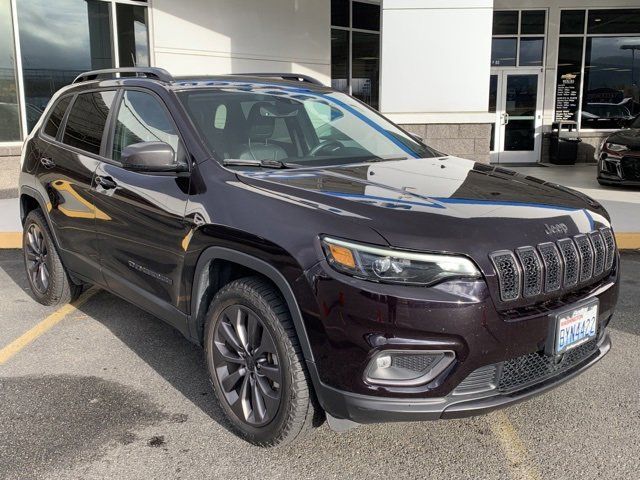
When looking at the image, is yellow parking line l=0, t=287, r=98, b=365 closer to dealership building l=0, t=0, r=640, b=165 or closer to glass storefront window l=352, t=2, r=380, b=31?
dealership building l=0, t=0, r=640, b=165

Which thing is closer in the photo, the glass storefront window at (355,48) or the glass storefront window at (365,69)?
the glass storefront window at (355,48)

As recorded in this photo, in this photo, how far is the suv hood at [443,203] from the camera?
2.56 metres

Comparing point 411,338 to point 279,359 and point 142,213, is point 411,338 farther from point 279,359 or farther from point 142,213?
point 142,213

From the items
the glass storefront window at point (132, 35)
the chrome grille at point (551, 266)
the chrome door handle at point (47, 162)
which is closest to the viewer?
the chrome grille at point (551, 266)

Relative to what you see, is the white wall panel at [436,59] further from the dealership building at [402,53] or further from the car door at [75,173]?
the car door at [75,173]

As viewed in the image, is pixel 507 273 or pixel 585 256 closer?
pixel 507 273

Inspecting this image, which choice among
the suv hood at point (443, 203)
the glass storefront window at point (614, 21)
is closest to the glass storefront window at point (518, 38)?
the glass storefront window at point (614, 21)

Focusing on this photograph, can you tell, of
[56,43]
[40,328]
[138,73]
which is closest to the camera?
[138,73]

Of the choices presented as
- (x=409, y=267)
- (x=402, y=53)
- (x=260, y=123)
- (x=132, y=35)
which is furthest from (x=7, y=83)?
(x=409, y=267)

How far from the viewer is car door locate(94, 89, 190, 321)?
11.1ft

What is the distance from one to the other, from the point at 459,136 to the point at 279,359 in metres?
7.80

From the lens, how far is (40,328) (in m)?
4.79

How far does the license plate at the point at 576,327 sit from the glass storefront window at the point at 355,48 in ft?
39.2

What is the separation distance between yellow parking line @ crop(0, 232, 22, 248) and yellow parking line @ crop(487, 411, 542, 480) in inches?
240
